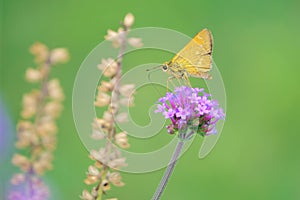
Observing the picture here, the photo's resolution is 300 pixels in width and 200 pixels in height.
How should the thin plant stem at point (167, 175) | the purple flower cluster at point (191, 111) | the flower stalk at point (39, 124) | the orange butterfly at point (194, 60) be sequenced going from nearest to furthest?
1. the flower stalk at point (39, 124)
2. the thin plant stem at point (167, 175)
3. the purple flower cluster at point (191, 111)
4. the orange butterfly at point (194, 60)

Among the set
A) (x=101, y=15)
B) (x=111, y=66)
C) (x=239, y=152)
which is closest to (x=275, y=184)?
(x=239, y=152)

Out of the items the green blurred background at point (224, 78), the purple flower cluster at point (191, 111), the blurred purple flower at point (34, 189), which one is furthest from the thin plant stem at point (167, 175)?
the green blurred background at point (224, 78)

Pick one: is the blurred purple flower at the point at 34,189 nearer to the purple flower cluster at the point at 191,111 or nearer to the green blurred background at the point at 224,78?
the purple flower cluster at the point at 191,111

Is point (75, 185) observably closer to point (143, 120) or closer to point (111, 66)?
point (143, 120)

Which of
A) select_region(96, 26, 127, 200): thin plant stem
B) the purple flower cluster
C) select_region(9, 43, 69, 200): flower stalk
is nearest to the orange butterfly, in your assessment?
the purple flower cluster

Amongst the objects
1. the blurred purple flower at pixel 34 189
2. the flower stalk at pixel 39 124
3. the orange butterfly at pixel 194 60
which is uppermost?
the orange butterfly at pixel 194 60

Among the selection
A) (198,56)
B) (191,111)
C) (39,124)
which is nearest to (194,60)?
(198,56)
